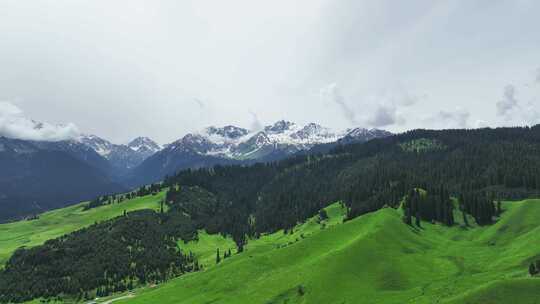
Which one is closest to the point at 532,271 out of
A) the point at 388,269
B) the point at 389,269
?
the point at 389,269

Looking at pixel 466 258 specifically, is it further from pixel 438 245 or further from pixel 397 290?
pixel 397 290

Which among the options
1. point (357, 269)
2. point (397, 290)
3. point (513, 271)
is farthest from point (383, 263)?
point (513, 271)

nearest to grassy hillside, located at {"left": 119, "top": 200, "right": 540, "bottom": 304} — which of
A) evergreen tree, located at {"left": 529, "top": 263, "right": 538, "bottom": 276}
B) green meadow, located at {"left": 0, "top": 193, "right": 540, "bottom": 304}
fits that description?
green meadow, located at {"left": 0, "top": 193, "right": 540, "bottom": 304}

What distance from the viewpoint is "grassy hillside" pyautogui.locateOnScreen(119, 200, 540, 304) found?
97875 mm

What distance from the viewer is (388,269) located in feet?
408

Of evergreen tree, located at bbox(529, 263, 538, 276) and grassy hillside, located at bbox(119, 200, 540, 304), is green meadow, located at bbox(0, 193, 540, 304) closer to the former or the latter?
grassy hillside, located at bbox(119, 200, 540, 304)

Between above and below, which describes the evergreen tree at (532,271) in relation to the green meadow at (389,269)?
above

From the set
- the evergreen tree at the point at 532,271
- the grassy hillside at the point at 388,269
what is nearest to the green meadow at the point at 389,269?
the grassy hillside at the point at 388,269

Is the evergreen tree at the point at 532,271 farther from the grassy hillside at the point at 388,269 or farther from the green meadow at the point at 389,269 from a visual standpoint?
the grassy hillside at the point at 388,269

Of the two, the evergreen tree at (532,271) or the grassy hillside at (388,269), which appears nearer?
the evergreen tree at (532,271)

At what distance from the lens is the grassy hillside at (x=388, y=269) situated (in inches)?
3853

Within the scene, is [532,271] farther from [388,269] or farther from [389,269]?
[388,269]

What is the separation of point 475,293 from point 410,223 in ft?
330

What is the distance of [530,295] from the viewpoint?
253 ft
